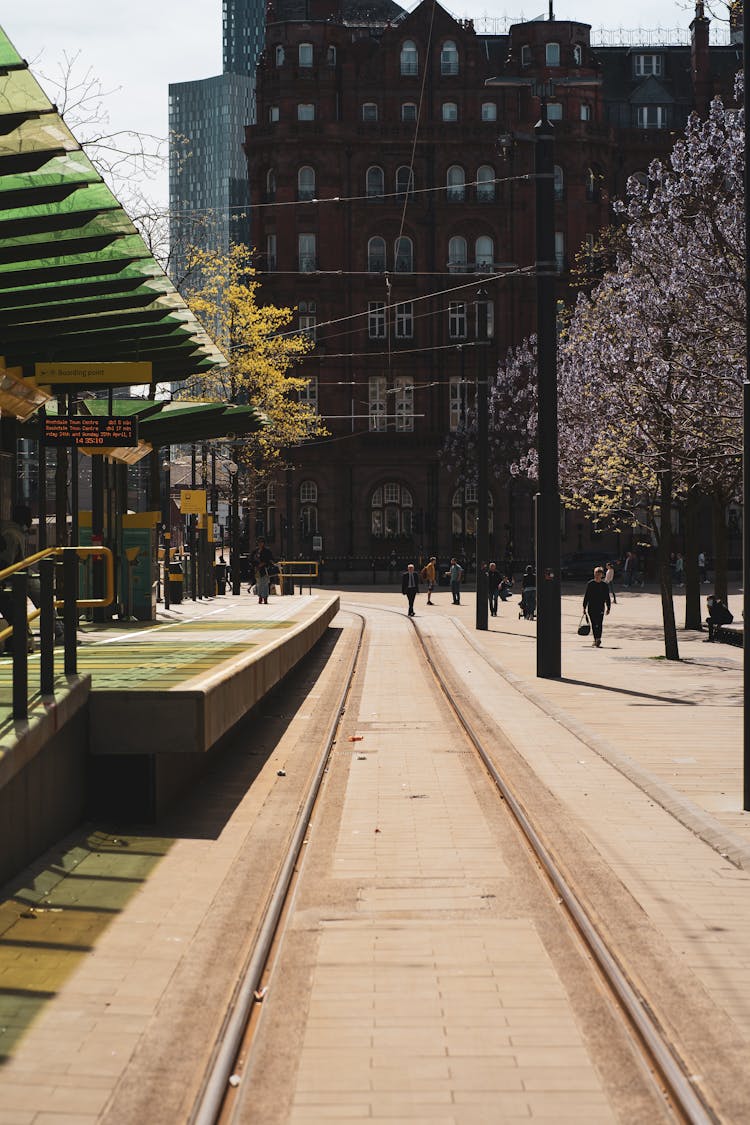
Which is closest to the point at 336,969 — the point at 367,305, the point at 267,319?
the point at 267,319

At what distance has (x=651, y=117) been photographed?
85312 millimetres

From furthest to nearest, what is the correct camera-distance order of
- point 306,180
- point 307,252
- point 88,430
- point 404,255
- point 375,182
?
point 404,255
point 375,182
point 306,180
point 307,252
point 88,430

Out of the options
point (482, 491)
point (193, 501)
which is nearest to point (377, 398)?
point (193, 501)

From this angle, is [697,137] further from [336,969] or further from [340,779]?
[336,969]

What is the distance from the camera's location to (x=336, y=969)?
23.0ft

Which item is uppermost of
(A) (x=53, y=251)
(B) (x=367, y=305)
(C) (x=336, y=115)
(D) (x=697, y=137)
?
(C) (x=336, y=115)

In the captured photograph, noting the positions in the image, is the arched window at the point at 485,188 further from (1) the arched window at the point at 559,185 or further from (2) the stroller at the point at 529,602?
(2) the stroller at the point at 529,602

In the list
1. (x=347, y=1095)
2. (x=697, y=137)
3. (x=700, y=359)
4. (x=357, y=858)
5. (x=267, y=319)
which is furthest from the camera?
(x=267, y=319)

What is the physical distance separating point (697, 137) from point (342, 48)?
56.9 m

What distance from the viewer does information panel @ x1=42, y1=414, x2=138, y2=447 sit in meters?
16.8

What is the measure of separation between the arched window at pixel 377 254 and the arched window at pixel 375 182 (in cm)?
239

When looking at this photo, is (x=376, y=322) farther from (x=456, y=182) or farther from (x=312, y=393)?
(x=456, y=182)

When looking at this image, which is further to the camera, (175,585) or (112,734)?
(175,585)

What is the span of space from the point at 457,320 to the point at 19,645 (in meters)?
72.6
